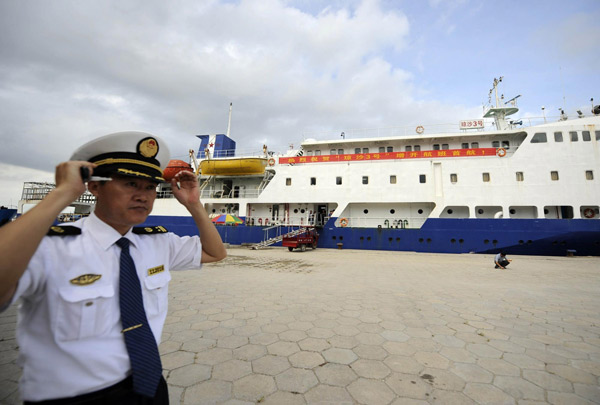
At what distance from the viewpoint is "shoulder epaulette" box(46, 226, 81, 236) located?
96 cm

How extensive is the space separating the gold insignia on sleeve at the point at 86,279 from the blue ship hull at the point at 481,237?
13.2 metres

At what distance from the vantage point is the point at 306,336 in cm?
278

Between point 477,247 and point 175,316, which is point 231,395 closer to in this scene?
point 175,316

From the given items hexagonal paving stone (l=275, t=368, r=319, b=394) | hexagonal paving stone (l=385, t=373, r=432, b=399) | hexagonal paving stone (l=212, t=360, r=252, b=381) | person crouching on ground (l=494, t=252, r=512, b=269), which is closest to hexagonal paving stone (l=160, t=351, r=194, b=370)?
hexagonal paving stone (l=212, t=360, r=252, b=381)

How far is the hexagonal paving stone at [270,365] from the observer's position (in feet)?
6.86

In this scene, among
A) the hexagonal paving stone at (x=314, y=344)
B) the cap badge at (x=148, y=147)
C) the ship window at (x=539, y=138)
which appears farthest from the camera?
the ship window at (x=539, y=138)

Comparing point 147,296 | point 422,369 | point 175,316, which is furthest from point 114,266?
point 175,316

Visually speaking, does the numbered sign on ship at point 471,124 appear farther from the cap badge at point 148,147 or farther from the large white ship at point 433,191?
the cap badge at point 148,147

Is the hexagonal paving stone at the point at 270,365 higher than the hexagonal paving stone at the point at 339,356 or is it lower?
lower

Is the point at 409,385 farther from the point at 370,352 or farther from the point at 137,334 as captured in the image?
the point at 137,334

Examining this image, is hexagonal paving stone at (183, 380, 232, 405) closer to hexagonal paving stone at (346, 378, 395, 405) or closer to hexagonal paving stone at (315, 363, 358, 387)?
hexagonal paving stone at (315, 363, 358, 387)

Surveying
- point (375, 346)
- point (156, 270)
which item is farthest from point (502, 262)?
point (156, 270)

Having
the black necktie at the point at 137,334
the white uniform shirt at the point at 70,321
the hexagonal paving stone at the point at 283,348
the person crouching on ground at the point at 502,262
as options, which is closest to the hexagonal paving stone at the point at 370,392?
the hexagonal paving stone at the point at 283,348

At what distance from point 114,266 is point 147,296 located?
0.21 metres
